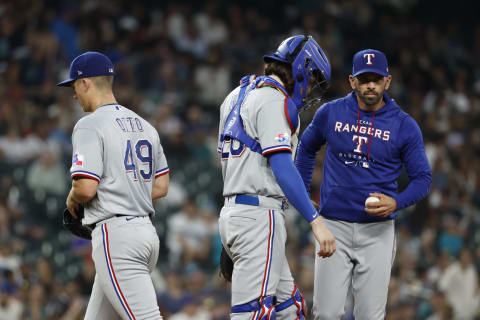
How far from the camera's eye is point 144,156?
4.57 metres

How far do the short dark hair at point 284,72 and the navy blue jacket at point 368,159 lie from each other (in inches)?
24.7

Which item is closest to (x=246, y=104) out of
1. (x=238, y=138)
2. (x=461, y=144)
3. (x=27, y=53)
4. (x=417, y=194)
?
(x=238, y=138)

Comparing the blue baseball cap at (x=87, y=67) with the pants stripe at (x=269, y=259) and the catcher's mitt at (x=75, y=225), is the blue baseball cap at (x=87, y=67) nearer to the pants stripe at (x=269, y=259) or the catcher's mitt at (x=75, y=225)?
the catcher's mitt at (x=75, y=225)

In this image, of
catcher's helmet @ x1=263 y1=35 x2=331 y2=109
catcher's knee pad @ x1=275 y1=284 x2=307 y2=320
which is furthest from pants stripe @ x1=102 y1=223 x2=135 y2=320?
catcher's helmet @ x1=263 y1=35 x2=331 y2=109

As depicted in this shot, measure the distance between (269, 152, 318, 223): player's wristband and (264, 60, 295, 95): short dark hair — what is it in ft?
1.53

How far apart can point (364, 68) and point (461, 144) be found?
9.39m

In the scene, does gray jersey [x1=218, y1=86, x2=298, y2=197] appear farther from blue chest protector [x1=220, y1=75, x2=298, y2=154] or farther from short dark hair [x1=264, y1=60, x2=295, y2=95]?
short dark hair [x1=264, y1=60, x2=295, y2=95]

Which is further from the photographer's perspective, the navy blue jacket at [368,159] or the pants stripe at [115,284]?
the navy blue jacket at [368,159]

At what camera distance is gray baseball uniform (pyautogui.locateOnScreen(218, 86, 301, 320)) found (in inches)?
165

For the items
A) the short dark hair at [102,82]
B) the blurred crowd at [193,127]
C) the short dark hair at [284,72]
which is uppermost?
the short dark hair at [284,72]

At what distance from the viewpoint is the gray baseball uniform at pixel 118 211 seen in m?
4.33

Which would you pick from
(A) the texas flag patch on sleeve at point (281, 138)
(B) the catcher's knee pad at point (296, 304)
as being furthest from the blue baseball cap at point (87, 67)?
(B) the catcher's knee pad at point (296, 304)

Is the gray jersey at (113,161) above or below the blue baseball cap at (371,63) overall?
below

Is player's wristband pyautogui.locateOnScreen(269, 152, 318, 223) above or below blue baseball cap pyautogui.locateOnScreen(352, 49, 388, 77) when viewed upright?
below
